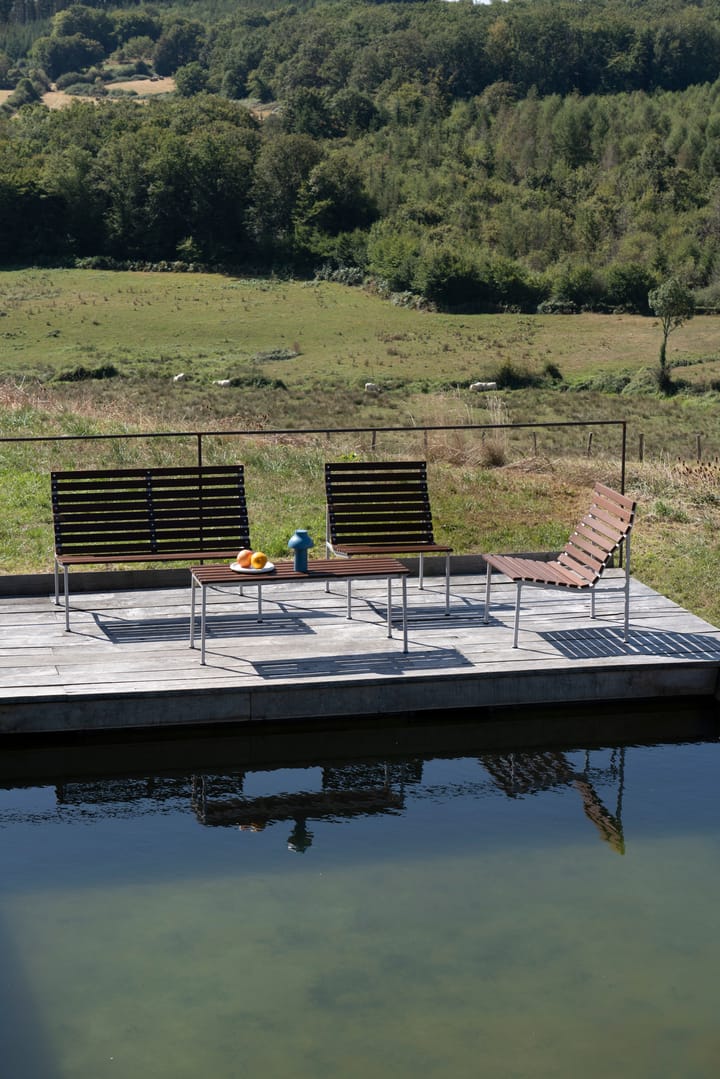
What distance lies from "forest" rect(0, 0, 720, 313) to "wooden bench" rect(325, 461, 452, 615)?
198ft

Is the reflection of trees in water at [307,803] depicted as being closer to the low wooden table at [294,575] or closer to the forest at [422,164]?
the low wooden table at [294,575]

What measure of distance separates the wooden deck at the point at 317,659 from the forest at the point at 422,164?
60.7 meters

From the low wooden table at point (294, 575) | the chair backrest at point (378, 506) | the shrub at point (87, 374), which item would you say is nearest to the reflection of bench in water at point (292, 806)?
the low wooden table at point (294, 575)

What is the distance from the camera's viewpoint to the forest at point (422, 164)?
75.9 meters

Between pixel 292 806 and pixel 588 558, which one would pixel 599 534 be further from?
pixel 292 806

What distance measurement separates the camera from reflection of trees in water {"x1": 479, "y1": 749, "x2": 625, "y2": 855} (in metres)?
6.19

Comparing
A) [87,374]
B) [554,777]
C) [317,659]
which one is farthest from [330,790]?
[87,374]

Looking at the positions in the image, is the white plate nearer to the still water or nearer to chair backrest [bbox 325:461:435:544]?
the still water

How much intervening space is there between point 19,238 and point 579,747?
262 ft

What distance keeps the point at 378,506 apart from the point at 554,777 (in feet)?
8.40

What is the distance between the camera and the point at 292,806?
625 centimetres

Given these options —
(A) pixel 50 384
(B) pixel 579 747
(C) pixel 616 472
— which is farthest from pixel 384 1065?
(A) pixel 50 384

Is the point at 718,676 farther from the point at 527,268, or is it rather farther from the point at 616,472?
the point at 527,268

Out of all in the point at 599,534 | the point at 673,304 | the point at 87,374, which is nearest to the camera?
the point at 599,534
